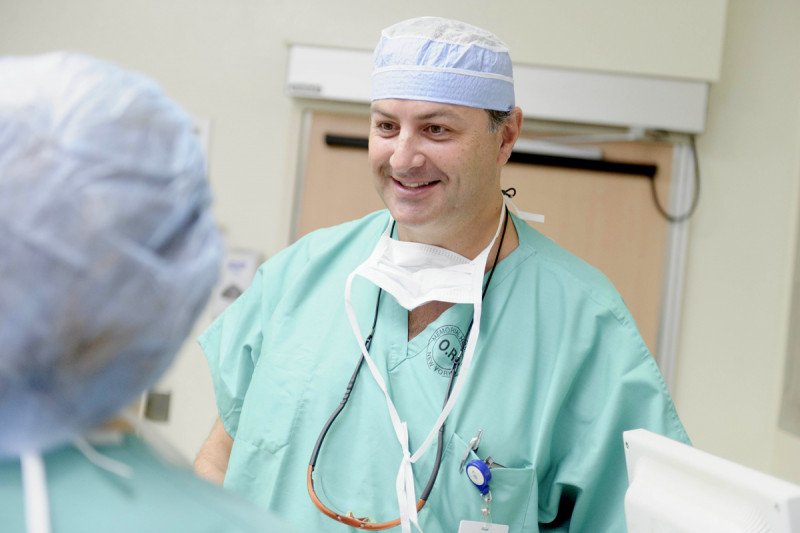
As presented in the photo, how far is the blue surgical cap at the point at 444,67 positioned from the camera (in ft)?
4.60

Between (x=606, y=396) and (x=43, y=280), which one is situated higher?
(x=43, y=280)

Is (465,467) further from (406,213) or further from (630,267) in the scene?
(630,267)

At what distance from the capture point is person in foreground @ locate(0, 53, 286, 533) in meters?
0.63

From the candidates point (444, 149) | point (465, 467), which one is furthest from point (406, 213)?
point (465, 467)

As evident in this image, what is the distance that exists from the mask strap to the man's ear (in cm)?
99

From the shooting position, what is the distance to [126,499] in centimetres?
66

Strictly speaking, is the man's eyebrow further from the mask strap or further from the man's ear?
the mask strap

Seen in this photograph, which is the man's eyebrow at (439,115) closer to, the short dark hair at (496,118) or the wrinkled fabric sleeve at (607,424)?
the short dark hair at (496,118)

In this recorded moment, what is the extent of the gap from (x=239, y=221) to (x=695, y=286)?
1460 mm

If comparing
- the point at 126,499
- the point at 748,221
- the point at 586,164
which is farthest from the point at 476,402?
the point at 748,221

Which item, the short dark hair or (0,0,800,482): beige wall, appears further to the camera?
(0,0,800,482): beige wall

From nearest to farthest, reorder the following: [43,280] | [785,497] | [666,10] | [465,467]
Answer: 1. [43,280]
2. [785,497]
3. [465,467]
4. [666,10]

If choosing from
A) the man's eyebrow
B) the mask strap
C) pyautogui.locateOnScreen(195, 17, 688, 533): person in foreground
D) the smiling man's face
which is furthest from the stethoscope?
the mask strap

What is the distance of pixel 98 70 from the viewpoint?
68cm
